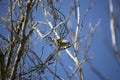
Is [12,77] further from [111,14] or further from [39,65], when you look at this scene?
[111,14]

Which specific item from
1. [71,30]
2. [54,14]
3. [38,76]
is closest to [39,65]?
[38,76]

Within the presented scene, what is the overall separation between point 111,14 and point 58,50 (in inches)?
55.1

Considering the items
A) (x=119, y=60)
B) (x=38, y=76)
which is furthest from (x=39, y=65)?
(x=119, y=60)

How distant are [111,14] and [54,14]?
1.52 metres

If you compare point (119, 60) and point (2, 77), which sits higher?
point (2, 77)

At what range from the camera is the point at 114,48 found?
923 millimetres

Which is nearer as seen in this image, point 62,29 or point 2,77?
point 2,77

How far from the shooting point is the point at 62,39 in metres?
2.34

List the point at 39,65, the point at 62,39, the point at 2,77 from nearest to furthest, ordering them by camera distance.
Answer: the point at 2,77, the point at 62,39, the point at 39,65

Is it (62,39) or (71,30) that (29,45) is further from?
(71,30)

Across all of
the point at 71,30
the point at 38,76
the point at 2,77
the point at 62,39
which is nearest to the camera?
the point at 71,30

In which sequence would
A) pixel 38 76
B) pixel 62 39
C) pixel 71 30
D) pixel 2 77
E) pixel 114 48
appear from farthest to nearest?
pixel 38 76
pixel 62 39
pixel 2 77
pixel 71 30
pixel 114 48

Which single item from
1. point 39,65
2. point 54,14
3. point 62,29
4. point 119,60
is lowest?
point 119,60

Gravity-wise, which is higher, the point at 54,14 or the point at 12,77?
the point at 54,14
